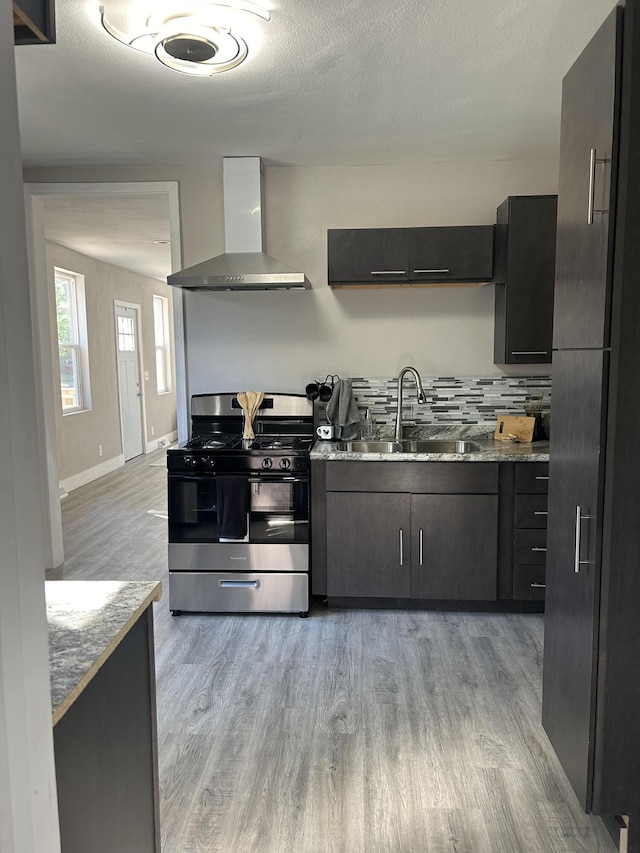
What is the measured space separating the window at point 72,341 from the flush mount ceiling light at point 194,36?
4784mm

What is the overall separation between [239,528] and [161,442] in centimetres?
638

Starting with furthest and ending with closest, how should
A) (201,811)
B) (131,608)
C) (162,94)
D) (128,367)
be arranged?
(128,367), (162,94), (201,811), (131,608)

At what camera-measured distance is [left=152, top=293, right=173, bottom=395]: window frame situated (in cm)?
948

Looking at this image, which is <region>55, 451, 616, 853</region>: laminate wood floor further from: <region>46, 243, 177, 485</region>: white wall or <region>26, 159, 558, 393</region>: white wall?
<region>46, 243, 177, 485</region>: white wall

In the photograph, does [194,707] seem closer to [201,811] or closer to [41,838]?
[201,811]

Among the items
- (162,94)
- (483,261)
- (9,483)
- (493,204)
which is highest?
(162,94)

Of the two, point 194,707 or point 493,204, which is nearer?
point 194,707

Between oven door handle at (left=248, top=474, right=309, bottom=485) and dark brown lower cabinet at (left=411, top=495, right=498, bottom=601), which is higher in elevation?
oven door handle at (left=248, top=474, right=309, bottom=485)

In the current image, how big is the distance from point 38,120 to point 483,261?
240 cm

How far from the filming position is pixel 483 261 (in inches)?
136

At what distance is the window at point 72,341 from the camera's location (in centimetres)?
657

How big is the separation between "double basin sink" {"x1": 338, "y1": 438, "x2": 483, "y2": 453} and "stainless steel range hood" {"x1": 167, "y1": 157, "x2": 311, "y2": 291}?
3.28ft

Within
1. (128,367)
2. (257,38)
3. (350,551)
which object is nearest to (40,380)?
(350,551)

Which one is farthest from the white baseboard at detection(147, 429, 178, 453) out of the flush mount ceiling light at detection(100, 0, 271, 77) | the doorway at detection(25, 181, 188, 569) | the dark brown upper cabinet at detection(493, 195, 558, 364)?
the flush mount ceiling light at detection(100, 0, 271, 77)
